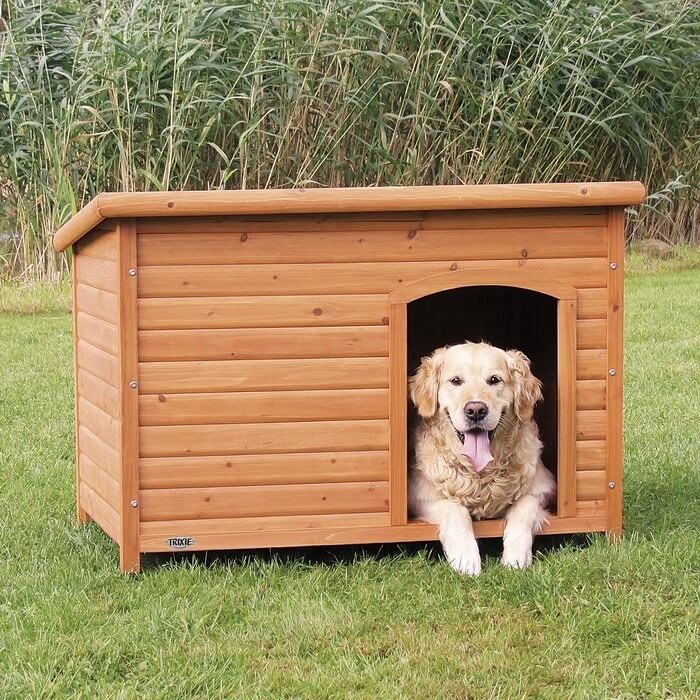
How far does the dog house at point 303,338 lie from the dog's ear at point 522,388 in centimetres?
11

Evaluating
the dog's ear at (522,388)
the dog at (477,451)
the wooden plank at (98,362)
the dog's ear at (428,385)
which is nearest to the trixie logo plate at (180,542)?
the wooden plank at (98,362)

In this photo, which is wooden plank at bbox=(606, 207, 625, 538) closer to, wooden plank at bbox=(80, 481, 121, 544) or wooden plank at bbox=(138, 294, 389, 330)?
wooden plank at bbox=(138, 294, 389, 330)

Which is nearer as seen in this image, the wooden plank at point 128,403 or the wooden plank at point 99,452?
the wooden plank at point 128,403

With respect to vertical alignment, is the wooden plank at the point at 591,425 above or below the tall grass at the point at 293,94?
below

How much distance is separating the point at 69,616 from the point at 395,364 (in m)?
1.27

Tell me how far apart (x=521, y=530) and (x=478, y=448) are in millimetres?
300

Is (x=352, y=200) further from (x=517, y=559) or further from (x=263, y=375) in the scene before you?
(x=517, y=559)

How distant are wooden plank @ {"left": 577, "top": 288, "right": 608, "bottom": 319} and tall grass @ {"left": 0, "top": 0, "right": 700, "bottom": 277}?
400 centimetres

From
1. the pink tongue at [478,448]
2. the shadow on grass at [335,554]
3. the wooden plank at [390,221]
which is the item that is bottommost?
the shadow on grass at [335,554]

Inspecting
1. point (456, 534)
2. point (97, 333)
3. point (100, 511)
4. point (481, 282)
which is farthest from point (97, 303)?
point (456, 534)

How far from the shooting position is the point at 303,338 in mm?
3656

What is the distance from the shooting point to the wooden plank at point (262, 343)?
3615mm

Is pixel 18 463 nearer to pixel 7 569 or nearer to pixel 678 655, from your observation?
pixel 7 569

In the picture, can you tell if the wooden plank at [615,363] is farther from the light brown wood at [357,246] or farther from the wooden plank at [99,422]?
the wooden plank at [99,422]
